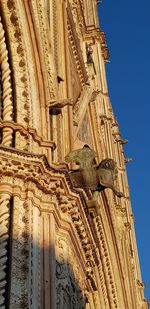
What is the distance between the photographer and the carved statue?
8469mm

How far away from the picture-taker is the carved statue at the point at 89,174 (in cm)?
847

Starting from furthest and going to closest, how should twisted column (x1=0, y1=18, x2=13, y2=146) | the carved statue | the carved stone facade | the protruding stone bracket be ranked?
the protruding stone bracket < twisted column (x1=0, y1=18, x2=13, y2=146) < the carved statue < the carved stone facade

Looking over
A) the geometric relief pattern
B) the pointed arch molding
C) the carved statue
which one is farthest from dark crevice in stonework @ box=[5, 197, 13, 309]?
the pointed arch molding

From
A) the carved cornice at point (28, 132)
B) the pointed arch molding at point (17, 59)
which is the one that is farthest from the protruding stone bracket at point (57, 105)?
the carved cornice at point (28, 132)

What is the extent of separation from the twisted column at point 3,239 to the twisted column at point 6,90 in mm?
1156

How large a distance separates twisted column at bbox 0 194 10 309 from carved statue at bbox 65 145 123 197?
3.68 ft

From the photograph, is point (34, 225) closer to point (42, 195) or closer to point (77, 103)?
point (42, 195)

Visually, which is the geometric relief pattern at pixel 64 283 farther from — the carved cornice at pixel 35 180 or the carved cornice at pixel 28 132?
the carved cornice at pixel 28 132

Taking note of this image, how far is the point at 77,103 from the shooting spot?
547 inches

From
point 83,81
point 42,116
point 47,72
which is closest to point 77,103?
Answer: point 83,81

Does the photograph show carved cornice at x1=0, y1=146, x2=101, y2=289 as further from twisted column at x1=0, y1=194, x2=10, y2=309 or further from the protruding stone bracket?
the protruding stone bracket

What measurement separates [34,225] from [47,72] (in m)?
3.36

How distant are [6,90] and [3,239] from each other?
2954 mm

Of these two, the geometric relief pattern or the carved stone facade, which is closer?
the carved stone facade
